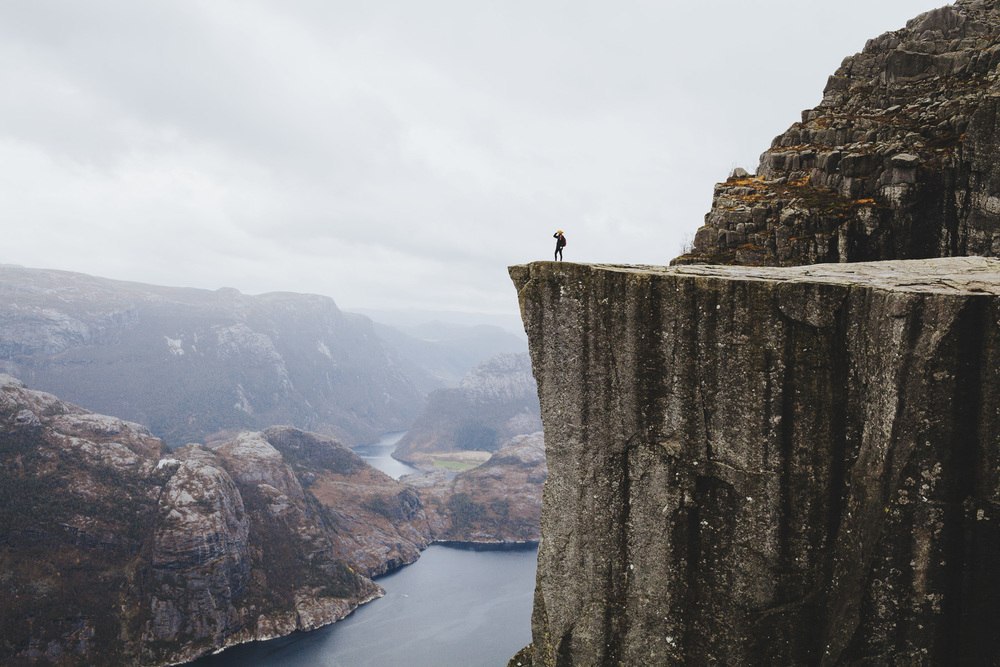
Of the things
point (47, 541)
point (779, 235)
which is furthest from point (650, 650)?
point (47, 541)

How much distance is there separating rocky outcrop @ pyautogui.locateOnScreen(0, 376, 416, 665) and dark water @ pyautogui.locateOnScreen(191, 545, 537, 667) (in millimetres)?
8221

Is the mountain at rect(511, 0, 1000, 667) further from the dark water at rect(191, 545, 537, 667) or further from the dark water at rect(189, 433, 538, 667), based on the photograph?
the dark water at rect(191, 545, 537, 667)

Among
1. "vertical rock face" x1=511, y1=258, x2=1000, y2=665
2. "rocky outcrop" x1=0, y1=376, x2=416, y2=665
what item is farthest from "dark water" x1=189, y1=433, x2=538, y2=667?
"vertical rock face" x1=511, y1=258, x2=1000, y2=665

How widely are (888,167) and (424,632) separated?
417 feet

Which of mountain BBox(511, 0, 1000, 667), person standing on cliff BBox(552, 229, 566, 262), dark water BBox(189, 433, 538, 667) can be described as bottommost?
dark water BBox(189, 433, 538, 667)

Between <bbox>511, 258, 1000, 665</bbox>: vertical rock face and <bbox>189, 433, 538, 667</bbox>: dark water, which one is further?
<bbox>189, 433, 538, 667</bbox>: dark water

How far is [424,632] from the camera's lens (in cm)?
12462

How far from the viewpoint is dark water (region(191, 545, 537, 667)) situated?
369 ft

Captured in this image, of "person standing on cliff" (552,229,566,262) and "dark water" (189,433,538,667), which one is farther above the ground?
"person standing on cliff" (552,229,566,262)

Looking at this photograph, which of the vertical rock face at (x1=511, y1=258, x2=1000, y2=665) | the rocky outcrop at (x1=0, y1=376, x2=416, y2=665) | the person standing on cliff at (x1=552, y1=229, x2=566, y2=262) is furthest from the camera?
the rocky outcrop at (x1=0, y1=376, x2=416, y2=665)

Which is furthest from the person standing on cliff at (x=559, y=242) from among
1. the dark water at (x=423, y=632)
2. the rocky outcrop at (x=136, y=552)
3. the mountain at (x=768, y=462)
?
the rocky outcrop at (x=136, y=552)

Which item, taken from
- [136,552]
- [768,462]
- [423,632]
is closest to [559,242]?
[768,462]

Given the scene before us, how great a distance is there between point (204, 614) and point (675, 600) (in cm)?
14959

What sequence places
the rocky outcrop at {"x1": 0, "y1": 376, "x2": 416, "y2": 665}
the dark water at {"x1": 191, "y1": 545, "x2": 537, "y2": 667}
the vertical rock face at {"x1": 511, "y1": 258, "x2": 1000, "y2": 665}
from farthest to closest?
the rocky outcrop at {"x1": 0, "y1": 376, "x2": 416, "y2": 665}
the dark water at {"x1": 191, "y1": 545, "x2": 537, "y2": 667}
the vertical rock face at {"x1": 511, "y1": 258, "x2": 1000, "y2": 665}
